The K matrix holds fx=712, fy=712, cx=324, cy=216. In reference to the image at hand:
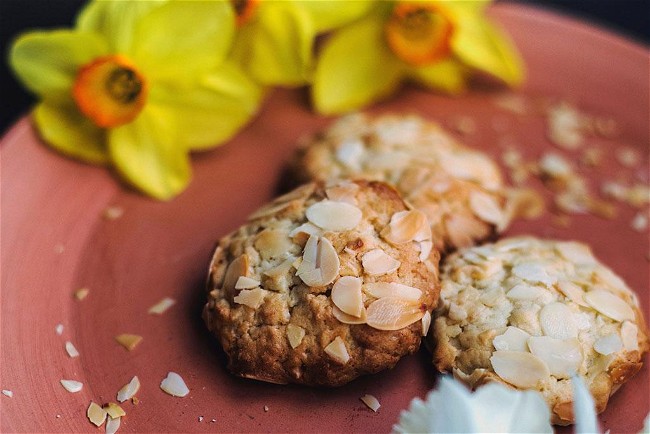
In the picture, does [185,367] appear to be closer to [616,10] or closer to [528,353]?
[528,353]

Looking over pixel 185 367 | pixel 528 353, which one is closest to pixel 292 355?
pixel 185 367

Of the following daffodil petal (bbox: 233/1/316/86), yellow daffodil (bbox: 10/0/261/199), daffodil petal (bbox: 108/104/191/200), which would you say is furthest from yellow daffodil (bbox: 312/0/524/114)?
daffodil petal (bbox: 108/104/191/200)

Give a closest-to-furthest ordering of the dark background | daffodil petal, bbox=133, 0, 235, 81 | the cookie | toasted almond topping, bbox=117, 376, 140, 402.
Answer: toasted almond topping, bbox=117, 376, 140, 402 → the cookie → daffodil petal, bbox=133, 0, 235, 81 → the dark background

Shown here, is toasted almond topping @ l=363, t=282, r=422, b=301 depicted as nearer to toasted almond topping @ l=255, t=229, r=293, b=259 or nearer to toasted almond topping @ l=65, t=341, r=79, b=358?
toasted almond topping @ l=255, t=229, r=293, b=259

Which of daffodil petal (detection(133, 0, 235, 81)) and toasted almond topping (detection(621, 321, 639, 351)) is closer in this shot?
toasted almond topping (detection(621, 321, 639, 351))

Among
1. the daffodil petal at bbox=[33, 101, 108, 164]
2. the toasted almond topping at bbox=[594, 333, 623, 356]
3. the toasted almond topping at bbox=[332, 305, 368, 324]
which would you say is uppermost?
the daffodil petal at bbox=[33, 101, 108, 164]

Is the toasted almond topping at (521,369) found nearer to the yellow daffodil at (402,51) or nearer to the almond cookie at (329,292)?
the almond cookie at (329,292)
